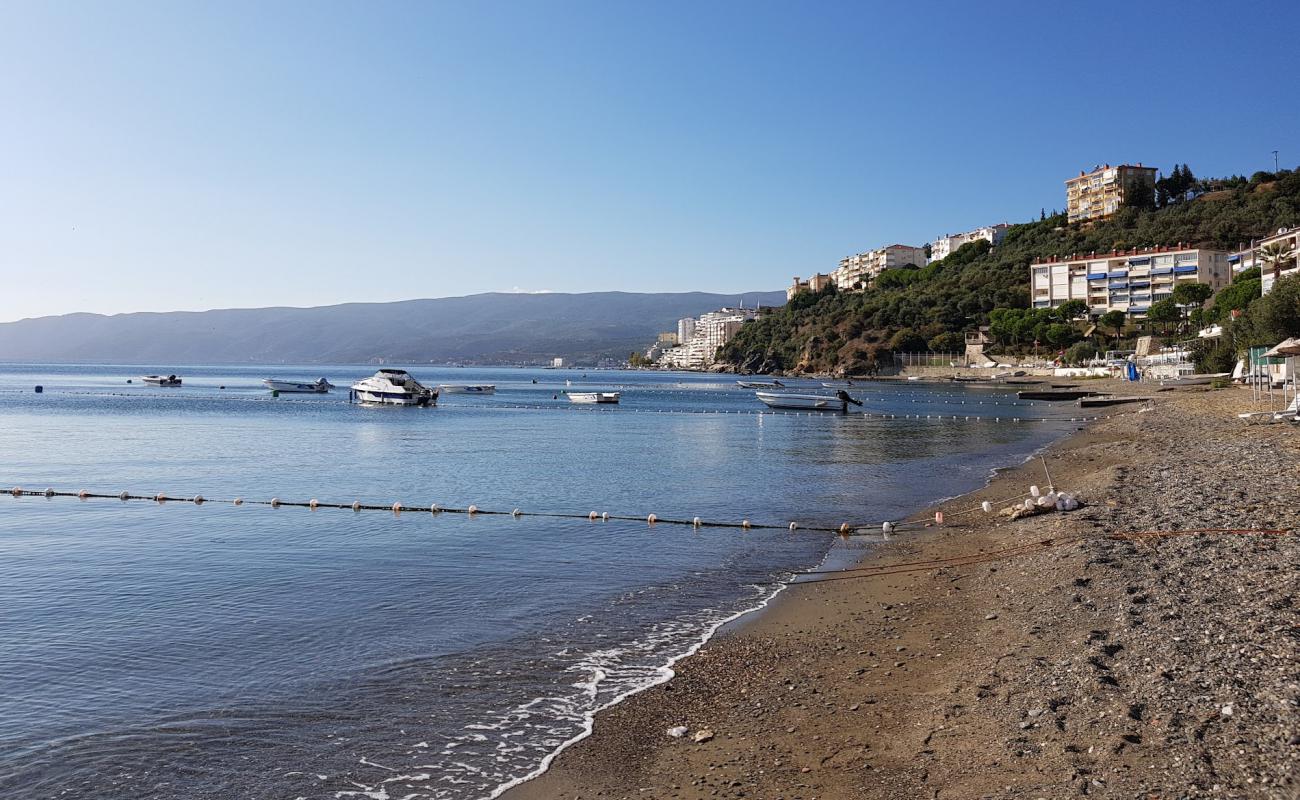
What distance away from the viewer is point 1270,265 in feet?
257

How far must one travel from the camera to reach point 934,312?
148 metres

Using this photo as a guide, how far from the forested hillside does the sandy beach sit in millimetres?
133796

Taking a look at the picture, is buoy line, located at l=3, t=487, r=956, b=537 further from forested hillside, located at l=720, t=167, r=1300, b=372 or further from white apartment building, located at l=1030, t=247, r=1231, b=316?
forested hillside, located at l=720, t=167, r=1300, b=372

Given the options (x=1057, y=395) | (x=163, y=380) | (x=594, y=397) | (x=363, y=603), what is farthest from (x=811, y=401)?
(x=163, y=380)

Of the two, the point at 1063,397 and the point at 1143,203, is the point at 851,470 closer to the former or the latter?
the point at 1063,397

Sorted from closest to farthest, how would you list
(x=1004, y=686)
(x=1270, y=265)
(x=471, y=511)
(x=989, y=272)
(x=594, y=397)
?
(x=1004, y=686) → (x=471, y=511) → (x=1270, y=265) → (x=594, y=397) → (x=989, y=272)

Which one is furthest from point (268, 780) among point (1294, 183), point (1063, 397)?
point (1294, 183)

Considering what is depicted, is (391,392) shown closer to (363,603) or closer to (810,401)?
(810,401)

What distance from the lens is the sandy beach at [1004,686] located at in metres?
6.12

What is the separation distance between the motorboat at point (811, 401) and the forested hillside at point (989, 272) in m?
72.8

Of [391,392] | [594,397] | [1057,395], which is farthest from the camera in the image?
[594,397]

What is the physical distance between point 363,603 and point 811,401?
203 ft

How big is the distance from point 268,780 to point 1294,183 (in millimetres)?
176992

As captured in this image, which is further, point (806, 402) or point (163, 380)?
point (163, 380)
